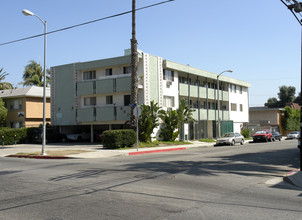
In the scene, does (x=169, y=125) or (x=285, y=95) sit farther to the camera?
(x=285, y=95)

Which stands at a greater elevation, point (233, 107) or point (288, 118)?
point (233, 107)

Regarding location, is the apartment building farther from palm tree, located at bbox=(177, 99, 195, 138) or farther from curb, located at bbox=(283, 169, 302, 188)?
curb, located at bbox=(283, 169, 302, 188)

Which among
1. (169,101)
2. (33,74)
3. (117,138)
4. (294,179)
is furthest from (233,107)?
(294,179)

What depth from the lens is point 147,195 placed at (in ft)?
27.4

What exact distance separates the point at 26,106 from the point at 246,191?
37127 millimetres

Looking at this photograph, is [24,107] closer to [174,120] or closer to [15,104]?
[15,104]

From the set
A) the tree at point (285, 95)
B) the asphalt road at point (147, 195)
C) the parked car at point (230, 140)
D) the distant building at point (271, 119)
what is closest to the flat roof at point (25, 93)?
the parked car at point (230, 140)

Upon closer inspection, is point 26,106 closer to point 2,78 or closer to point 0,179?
point 2,78

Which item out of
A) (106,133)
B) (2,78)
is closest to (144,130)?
(106,133)

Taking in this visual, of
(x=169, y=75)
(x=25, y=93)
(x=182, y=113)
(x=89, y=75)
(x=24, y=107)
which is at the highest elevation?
(x=89, y=75)

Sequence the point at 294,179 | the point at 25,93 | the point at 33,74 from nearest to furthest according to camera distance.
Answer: the point at 294,179 → the point at 25,93 → the point at 33,74

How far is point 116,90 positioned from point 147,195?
25904 millimetres

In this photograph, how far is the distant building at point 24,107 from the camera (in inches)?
1631

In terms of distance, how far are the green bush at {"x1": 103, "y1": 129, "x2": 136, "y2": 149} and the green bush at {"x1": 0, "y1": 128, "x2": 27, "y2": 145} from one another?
42.2ft
